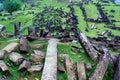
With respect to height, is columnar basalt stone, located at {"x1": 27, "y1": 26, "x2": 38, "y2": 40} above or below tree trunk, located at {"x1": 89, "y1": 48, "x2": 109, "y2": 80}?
below

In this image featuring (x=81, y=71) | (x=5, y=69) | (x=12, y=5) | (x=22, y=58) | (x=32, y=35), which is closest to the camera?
(x=5, y=69)

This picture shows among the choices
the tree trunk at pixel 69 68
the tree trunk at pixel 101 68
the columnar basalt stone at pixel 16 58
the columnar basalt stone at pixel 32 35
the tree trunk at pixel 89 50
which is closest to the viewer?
the tree trunk at pixel 101 68

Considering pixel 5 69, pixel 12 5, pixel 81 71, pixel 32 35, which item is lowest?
pixel 12 5

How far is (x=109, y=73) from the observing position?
1007 centimetres

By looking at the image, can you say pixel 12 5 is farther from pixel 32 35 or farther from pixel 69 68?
pixel 69 68

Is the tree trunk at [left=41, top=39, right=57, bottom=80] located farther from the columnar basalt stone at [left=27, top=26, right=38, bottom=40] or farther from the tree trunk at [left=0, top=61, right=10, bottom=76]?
the columnar basalt stone at [left=27, top=26, right=38, bottom=40]

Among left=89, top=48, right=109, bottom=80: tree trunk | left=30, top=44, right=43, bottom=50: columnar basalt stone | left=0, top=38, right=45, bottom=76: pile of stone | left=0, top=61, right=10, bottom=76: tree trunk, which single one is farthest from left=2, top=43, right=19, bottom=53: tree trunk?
left=89, top=48, right=109, bottom=80: tree trunk

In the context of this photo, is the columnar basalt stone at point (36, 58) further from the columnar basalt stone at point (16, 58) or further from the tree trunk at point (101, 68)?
the tree trunk at point (101, 68)

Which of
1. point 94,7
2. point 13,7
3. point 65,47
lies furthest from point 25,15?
point 65,47

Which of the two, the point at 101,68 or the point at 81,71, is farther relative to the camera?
the point at 81,71

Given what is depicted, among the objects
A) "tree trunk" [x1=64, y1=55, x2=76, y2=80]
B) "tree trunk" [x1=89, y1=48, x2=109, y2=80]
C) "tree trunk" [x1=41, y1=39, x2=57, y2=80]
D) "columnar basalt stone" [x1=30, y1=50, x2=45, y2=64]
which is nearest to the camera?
"tree trunk" [x1=41, y1=39, x2=57, y2=80]

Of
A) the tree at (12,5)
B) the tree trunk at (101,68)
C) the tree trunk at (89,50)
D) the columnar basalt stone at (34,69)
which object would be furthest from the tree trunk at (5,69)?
the tree at (12,5)

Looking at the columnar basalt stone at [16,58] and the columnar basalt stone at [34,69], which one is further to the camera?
the columnar basalt stone at [16,58]

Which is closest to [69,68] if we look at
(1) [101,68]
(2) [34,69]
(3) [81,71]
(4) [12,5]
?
(3) [81,71]
